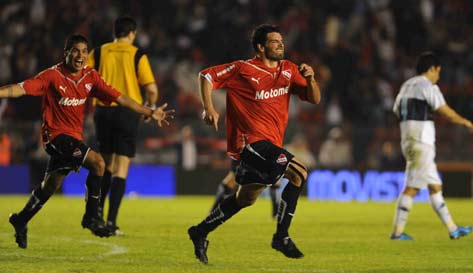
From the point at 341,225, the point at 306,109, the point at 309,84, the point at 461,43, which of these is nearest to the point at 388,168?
the point at 306,109

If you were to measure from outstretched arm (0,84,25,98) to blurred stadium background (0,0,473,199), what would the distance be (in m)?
12.7

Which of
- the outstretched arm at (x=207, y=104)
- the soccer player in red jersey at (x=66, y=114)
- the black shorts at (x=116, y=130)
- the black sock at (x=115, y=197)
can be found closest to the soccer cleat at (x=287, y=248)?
the outstretched arm at (x=207, y=104)

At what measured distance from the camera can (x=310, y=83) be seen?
31.3ft

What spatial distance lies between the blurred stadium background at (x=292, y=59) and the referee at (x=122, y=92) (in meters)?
9.61

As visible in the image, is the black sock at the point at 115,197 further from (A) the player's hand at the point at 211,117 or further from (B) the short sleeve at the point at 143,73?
(A) the player's hand at the point at 211,117

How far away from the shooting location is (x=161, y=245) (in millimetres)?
11336

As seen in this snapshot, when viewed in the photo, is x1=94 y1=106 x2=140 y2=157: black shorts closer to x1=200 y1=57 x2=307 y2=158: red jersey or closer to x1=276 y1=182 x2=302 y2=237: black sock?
x1=200 y1=57 x2=307 y2=158: red jersey

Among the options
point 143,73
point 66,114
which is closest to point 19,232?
point 66,114

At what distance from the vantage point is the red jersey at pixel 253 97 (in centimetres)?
959

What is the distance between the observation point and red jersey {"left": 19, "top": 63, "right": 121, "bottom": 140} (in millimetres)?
10461

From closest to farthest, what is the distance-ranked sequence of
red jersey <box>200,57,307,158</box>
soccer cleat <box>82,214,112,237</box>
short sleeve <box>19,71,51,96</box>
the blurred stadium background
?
red jersey <box>200,57,307,158</box> < short sleeve <box>19,71,51,96</box> < soccer cleat <box>82,214,112,237</box> < the blurred stadium background

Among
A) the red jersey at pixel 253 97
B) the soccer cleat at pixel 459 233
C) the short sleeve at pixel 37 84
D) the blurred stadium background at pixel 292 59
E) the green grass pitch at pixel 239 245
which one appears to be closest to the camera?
the green grass pitch at pixel 239 245

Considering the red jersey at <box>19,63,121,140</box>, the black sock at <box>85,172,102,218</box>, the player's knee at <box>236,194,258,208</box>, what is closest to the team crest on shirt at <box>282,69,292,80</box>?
the player's knee at <box>236,194,258,208</box>

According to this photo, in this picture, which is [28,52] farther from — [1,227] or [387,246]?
[387,246]
